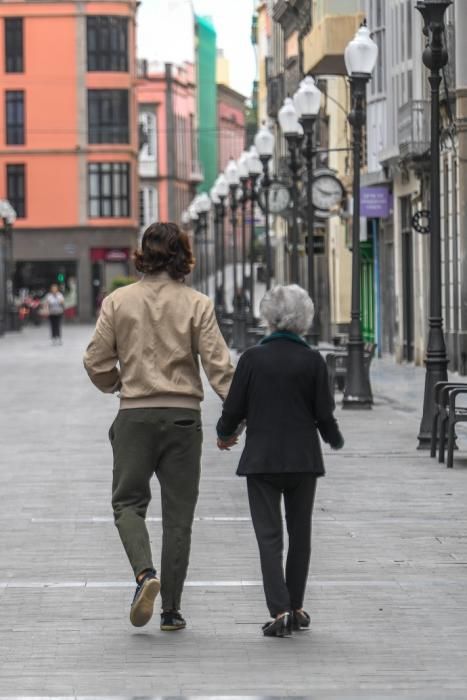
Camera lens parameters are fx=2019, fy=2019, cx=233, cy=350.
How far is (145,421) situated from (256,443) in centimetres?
52

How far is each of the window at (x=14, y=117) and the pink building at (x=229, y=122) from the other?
59.2 metres

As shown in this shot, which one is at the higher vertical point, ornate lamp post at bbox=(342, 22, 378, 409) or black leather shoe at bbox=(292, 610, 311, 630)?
ornate lamp post at bbox=(342, 22, 378, 409)

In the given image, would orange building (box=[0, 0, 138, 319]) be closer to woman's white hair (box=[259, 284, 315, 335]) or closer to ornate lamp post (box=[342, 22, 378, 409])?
ornate lamp post (box=[342, 22, 378, 409])

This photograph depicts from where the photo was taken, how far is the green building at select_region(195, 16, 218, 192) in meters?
152

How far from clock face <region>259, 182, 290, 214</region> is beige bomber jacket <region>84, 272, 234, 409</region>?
37.8 meters

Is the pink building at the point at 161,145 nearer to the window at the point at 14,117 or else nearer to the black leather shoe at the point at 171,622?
the window at the point at 14,117

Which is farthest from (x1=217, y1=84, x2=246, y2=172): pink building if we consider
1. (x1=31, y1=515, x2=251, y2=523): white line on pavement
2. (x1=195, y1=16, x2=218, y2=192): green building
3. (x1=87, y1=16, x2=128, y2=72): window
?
(x1=31, y1=515, x2=251, y2=523): white line on pavement

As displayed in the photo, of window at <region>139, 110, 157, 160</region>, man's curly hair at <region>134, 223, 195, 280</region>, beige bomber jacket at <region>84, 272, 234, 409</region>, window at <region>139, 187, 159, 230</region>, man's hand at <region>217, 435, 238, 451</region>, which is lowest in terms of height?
man's hand at <region>217, 435, 238, 451</region>

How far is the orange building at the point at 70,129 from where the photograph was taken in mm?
99812

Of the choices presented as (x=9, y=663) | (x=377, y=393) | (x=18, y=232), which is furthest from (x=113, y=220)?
(x=9, y=663)

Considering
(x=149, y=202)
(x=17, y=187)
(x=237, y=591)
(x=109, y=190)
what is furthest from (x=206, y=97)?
(x=237, y=591)

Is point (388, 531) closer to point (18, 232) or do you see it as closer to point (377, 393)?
point (377, 393)

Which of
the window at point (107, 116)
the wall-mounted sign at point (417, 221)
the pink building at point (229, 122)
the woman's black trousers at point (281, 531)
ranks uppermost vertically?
the pink building at point (229, 122)

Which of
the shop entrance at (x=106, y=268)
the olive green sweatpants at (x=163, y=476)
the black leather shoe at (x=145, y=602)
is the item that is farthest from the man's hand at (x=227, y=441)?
the shop entrance at (x=106, y=268)
